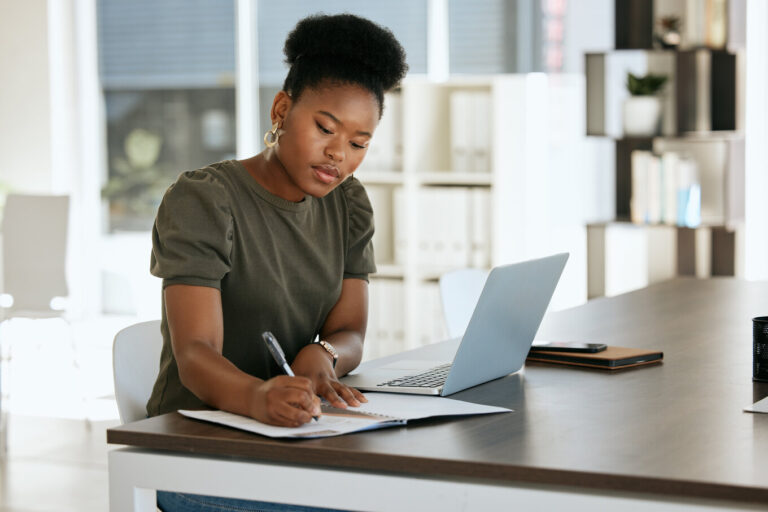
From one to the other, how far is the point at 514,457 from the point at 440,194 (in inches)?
128

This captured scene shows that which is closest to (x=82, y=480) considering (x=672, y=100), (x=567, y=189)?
(x=672, y=100)

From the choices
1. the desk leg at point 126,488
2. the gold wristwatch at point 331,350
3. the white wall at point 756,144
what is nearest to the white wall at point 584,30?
the white wall at point 756,144

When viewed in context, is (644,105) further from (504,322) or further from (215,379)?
(215,379)

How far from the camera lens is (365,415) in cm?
124

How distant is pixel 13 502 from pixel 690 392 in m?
2.24

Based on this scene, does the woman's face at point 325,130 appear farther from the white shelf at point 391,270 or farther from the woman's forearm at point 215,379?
the white shelf at point 391,270

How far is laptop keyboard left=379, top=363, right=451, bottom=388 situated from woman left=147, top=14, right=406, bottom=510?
9cm

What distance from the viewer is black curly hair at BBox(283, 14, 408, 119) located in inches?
58.7

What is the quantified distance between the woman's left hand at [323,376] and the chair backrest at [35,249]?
310 centimetres

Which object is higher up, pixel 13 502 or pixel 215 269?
pixel 215 269

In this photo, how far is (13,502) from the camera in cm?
298

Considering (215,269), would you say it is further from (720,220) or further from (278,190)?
(720,220)

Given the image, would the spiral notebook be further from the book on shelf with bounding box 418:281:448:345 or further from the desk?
the book on shelf with bounding box 418:281:448:345

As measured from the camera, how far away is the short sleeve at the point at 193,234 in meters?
1.41
